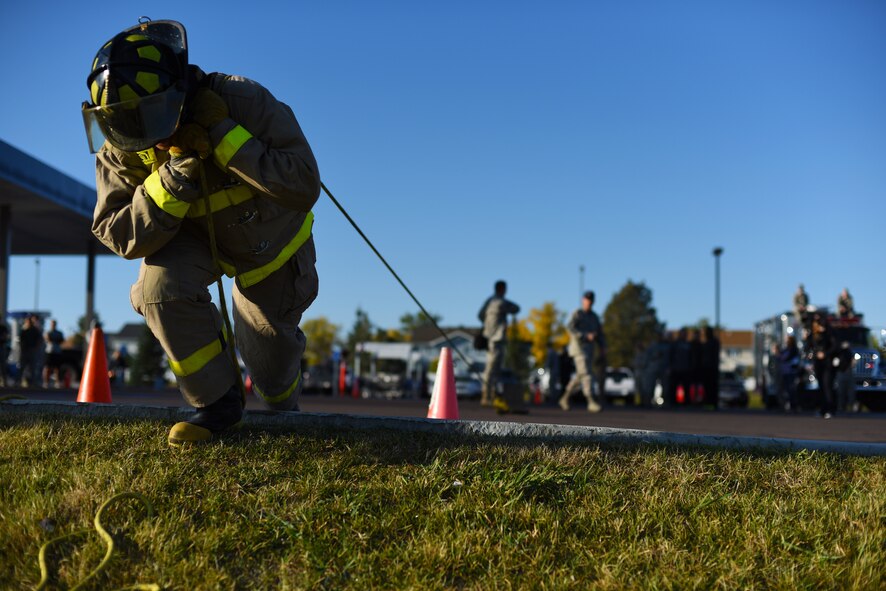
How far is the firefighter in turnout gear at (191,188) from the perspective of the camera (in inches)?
150

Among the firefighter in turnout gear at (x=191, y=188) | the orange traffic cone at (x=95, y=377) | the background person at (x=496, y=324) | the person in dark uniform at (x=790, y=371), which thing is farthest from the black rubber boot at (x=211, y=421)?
the person in dark uniform at (x=790, y=371)

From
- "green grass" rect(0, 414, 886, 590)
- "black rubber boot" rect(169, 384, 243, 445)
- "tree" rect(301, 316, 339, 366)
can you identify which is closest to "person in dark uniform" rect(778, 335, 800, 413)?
"green grass" rect(0, 414, 886, 590)

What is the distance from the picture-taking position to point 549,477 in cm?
350

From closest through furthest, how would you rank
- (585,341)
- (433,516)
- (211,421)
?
(433,516) → (211,421) → (585,341)

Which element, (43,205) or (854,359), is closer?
(854,359)

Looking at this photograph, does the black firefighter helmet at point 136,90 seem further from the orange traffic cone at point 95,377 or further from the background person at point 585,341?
the background person at point 585,341

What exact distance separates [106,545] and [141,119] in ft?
6.07

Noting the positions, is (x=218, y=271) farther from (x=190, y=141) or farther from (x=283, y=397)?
(x=283, y=397)

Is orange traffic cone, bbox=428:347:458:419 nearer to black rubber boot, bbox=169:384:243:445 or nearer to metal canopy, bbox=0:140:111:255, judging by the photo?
black rubber boot, bbox=169:384:243:445

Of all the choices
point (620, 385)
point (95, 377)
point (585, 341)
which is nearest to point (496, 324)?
point (585, 341)

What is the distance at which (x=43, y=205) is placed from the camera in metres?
22.8

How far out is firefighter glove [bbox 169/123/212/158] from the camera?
3.88m

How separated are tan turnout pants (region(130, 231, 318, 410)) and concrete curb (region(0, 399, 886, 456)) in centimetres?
44

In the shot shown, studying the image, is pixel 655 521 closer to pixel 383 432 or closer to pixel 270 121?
pixel 383 432
